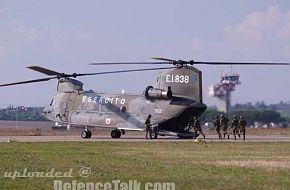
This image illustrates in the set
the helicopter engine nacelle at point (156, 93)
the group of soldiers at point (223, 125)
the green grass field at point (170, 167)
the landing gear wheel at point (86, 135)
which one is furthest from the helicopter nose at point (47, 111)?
the green grass field at point (170, 167)

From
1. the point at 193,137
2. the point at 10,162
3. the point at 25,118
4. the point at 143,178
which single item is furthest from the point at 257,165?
the point at 25,118

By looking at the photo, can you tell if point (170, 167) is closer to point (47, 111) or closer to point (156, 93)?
point (156, 93)

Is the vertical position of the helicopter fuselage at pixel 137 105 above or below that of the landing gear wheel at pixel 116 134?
above

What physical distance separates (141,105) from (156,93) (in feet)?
5.18

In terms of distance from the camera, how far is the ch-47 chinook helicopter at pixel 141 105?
141ft

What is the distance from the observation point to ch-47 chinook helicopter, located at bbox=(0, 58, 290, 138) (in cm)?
4303

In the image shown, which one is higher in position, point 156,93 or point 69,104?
point 156,93

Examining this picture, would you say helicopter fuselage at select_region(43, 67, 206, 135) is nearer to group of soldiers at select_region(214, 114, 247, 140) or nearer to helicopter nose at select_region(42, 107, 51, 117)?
helicopter nose at select_region(42, 107, 51, 117)

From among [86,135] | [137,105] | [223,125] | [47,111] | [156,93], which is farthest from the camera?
[47,111]

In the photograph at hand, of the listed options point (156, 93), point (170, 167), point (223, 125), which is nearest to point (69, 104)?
point (156, 93)

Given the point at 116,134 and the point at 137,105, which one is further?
the point at 116,134

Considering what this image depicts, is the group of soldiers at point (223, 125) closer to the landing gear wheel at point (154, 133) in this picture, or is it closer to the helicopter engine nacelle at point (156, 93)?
the landing gear wheel at point (154, 133)

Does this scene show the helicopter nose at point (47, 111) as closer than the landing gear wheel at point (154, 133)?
No

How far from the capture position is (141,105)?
1758 inches
